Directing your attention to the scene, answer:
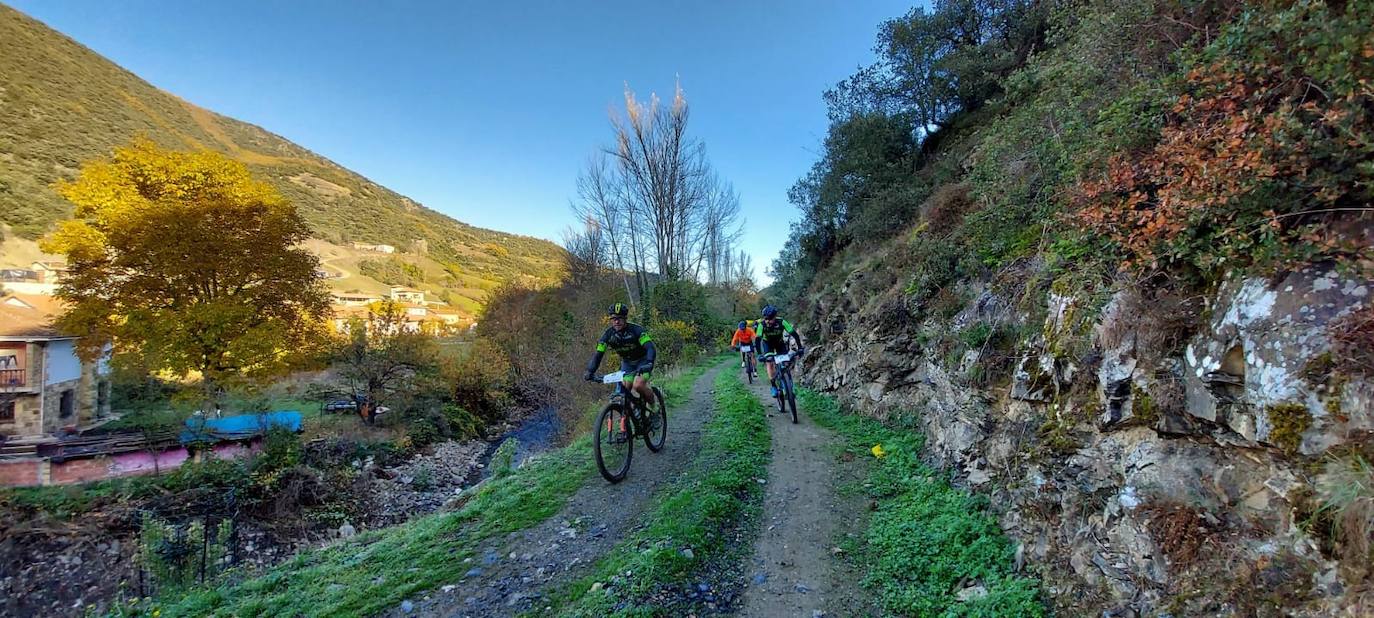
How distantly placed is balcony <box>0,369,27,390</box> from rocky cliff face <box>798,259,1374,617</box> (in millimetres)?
30761

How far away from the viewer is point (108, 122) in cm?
7912

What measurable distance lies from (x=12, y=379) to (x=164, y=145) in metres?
85.7

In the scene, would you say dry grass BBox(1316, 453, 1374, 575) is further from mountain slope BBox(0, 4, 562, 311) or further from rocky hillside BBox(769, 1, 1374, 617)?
mountain slope BBox(0, 4, 562, 311)

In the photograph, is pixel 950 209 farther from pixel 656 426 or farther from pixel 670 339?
pixel 670 339

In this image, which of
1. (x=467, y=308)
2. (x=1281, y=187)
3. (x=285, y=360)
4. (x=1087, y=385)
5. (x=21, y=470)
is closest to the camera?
(x=1281, y=187)

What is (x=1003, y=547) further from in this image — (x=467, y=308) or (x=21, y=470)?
(x=467, y=308)

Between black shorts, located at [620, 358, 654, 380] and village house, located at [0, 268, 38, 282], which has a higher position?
village house, located at [0, 268, 38, 282]

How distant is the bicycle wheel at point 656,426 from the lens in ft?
22.9

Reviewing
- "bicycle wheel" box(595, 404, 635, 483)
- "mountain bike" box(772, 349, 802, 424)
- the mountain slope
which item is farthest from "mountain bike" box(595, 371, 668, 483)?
the mountain slope

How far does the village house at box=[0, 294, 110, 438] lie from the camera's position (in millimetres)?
18031

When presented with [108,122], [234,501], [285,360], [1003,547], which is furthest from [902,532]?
[108,122]

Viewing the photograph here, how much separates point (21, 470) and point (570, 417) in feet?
52.0

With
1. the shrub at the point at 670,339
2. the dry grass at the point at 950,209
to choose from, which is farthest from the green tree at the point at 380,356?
the dry grass at the point at 950,209

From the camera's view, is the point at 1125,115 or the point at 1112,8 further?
the point at 1112,8
